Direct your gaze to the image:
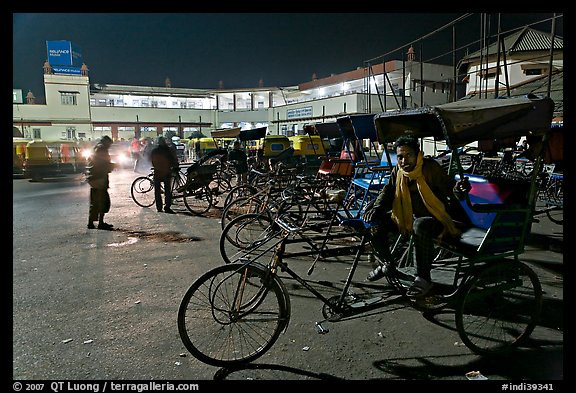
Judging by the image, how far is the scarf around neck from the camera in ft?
12.2

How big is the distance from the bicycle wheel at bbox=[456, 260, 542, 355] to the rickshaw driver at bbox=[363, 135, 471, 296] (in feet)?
1.42

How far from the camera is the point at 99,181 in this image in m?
8.20

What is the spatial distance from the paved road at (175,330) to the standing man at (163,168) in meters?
3.45

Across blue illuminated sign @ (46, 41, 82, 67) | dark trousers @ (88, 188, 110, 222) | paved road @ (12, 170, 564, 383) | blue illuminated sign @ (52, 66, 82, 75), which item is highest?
blue illuminated sign @ (46, 41, 82, 67)

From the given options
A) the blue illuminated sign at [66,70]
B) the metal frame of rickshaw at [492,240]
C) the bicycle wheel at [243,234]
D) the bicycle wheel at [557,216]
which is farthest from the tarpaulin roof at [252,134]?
the blue illuminated sign at [66,70]

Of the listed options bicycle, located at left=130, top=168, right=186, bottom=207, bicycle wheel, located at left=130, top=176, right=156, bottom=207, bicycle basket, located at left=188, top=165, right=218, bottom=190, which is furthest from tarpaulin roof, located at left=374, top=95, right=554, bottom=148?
bicycle wheel, located at left=130, top=176, right=156, bottom=207

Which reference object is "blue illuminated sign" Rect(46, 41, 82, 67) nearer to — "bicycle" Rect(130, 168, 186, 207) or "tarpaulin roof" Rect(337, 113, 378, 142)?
"bicycle" Rect(130, 168, 186, 207)

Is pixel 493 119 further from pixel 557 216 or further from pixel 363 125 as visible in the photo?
pixel 557 216

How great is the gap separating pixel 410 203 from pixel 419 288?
0.89m

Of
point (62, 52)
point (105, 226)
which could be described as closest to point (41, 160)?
point (105, 226)

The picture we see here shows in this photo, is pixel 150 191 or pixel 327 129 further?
pixel 150 191

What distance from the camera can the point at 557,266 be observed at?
562cm

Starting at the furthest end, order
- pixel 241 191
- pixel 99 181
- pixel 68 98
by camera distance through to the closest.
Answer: pixel 68 98, pixel 241 191, pixel 99 181
